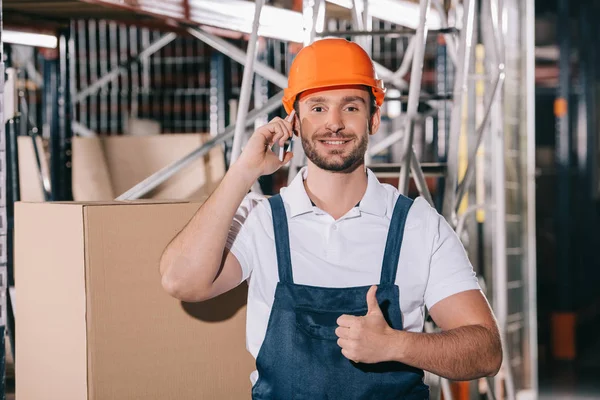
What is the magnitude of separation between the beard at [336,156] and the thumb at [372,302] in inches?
19.9

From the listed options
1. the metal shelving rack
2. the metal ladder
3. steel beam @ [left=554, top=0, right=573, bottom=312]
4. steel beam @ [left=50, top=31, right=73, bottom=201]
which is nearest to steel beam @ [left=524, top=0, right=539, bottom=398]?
the metal shelving rack

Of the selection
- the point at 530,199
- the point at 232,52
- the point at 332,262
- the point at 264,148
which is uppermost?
the point at 232,52

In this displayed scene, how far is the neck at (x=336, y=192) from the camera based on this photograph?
2723 millimetres

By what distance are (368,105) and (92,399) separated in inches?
49.3

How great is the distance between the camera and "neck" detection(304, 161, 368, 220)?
107 inches

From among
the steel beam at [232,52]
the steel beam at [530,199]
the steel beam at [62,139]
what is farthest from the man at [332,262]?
the steel beam at [530,199]

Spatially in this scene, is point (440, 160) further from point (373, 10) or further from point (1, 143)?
point (1, 143)

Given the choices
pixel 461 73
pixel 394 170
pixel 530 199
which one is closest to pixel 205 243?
pixel 394 170

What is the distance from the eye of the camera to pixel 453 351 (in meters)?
2.36

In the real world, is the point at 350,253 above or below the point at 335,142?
below

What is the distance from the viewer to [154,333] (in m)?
2.61

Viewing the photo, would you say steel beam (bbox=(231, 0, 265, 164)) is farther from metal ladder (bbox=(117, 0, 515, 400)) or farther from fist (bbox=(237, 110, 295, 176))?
fist (bbox=(237, 110, 295, 176))

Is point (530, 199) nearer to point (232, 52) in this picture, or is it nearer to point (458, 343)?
point (232, 52)

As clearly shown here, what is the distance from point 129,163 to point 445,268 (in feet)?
7.15
